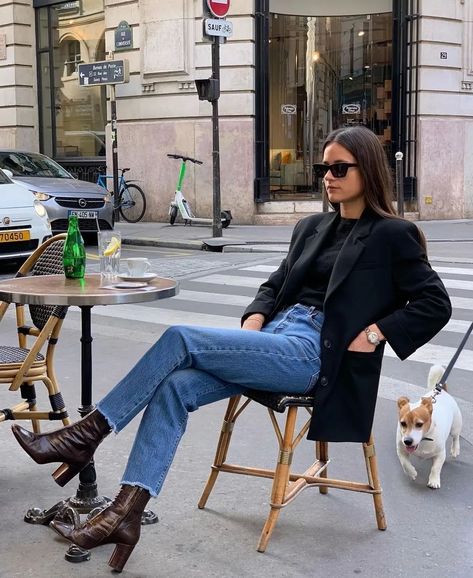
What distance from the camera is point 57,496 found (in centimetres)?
358

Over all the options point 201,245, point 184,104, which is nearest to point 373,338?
point 201,245

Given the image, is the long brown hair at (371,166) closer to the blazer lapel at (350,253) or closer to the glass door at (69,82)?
the blazer lapel at (350,253)

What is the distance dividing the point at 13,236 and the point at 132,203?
762 centimetres

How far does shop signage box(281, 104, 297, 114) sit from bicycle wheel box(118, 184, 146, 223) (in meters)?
3.39

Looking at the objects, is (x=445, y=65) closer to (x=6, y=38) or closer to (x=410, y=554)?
(x=6, y=38)

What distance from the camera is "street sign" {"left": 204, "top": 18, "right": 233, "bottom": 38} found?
1278cm

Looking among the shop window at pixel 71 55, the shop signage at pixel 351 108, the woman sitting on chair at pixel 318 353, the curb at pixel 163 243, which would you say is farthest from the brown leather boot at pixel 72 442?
the shop window at pixel 71 55

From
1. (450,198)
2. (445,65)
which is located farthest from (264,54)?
(450,198)

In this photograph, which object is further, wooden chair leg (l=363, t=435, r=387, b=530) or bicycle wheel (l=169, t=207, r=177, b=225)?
bicycle wheel (l=169, t=207, r=177, b=225)

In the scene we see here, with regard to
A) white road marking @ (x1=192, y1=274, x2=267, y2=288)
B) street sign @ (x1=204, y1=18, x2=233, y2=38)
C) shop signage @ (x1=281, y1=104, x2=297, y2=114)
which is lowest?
white road marking @ (x1=192, y1=274, x2=267, y2=288)

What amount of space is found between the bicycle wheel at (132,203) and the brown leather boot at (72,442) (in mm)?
13983

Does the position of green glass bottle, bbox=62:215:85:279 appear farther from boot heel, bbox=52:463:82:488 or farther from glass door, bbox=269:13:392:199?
glass door, bbox=269:13:392:199

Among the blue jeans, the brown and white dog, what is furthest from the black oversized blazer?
the brown and white dog

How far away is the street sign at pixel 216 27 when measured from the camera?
12.8 m
